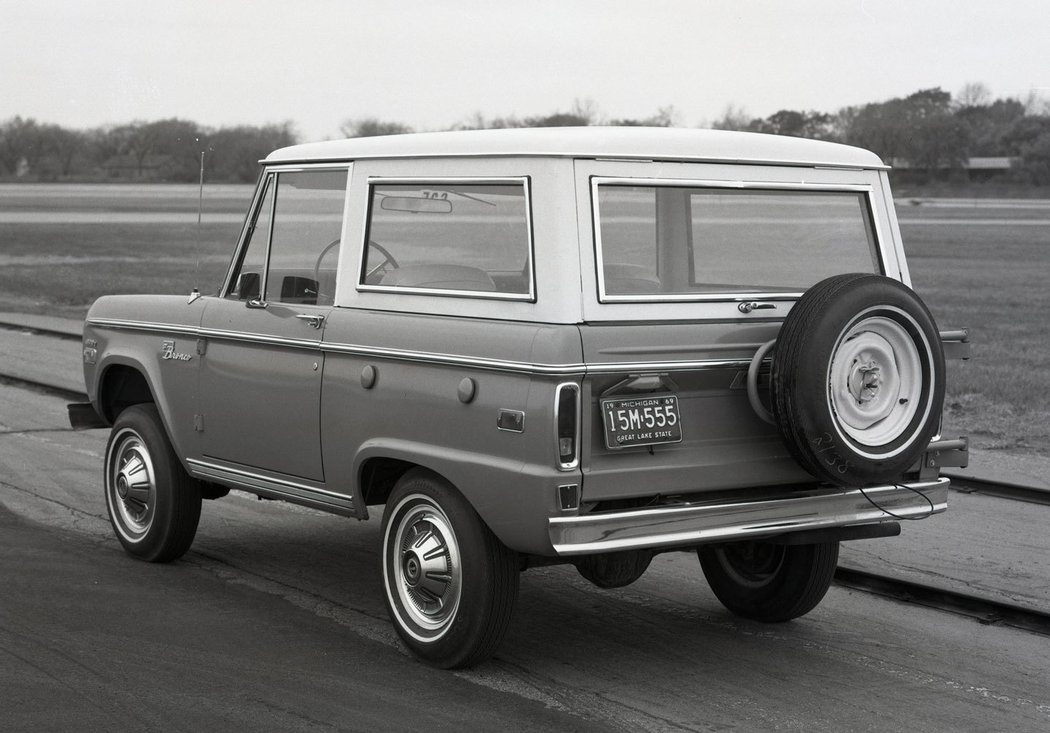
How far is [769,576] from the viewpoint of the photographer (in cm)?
611

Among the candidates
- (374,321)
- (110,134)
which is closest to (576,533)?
(374,321)

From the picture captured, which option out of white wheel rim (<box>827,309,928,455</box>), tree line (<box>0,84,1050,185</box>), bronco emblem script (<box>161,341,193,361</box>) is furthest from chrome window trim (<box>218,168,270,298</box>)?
tree line (<box>0,84,1050,185</box>)

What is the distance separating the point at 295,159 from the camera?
6188mm

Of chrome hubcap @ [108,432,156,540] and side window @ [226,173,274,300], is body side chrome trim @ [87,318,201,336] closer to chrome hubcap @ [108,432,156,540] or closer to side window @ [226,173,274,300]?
side window @ [226,173,274,300]

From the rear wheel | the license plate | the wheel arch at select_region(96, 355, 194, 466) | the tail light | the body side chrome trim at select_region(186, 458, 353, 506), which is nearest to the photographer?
the tail light

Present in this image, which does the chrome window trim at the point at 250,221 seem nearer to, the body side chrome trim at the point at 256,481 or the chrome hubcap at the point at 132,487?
the body side chrome trim at the point at 256,481

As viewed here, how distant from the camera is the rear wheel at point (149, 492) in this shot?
267 inches

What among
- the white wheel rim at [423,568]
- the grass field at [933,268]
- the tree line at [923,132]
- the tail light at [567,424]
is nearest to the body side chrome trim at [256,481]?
the white wheel rim at [423,568]

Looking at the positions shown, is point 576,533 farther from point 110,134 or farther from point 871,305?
point 110,134

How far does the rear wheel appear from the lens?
6.78m

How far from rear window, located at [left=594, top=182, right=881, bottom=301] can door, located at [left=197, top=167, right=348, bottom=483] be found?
4.41ft

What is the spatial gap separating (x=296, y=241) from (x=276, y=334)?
0.47m

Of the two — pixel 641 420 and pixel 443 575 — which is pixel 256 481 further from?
pixel 641 420

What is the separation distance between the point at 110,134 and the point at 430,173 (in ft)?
227
